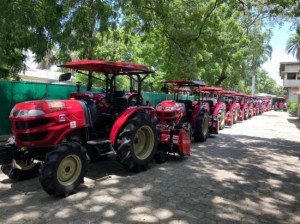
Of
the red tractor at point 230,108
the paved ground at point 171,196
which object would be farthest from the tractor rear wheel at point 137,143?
the red tractor at point 230,108

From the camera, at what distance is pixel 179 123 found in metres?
10.6

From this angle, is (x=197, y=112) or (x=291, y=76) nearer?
(x=197, y=112)

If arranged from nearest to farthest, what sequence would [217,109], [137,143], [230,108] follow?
[137,143]
[217,109]
[230,108]

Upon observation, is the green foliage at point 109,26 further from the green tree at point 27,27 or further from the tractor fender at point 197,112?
the tractor fender at point 197,112

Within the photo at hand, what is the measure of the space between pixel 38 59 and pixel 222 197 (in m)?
5.67

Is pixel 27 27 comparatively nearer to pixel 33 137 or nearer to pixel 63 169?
pixel 33 137

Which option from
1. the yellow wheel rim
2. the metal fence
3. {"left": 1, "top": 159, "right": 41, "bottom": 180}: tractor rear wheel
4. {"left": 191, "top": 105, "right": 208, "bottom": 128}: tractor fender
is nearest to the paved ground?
{"left": 1, "top": 159, "right": 41, "bottom": 180}: tractor rear wheel

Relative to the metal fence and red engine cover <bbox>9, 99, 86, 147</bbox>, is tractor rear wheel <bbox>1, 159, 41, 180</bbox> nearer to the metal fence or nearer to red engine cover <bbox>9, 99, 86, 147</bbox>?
red engine cover <bbox>9, 99, 86, 147</bbox>

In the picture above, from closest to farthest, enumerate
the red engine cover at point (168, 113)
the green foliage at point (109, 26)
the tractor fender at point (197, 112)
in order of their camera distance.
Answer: the green foliage at point (109, 26), the red engine cover at point (168, 113), the tractor fender at point (197, 112)

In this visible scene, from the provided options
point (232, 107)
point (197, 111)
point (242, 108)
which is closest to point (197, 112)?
point (197, 111)

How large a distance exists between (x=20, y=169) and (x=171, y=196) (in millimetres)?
2640

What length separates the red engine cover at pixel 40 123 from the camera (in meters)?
5.14

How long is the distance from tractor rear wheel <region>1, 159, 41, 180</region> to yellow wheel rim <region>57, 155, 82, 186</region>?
3.55ft

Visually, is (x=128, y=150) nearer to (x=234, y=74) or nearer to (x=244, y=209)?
(x=244, y=209)
